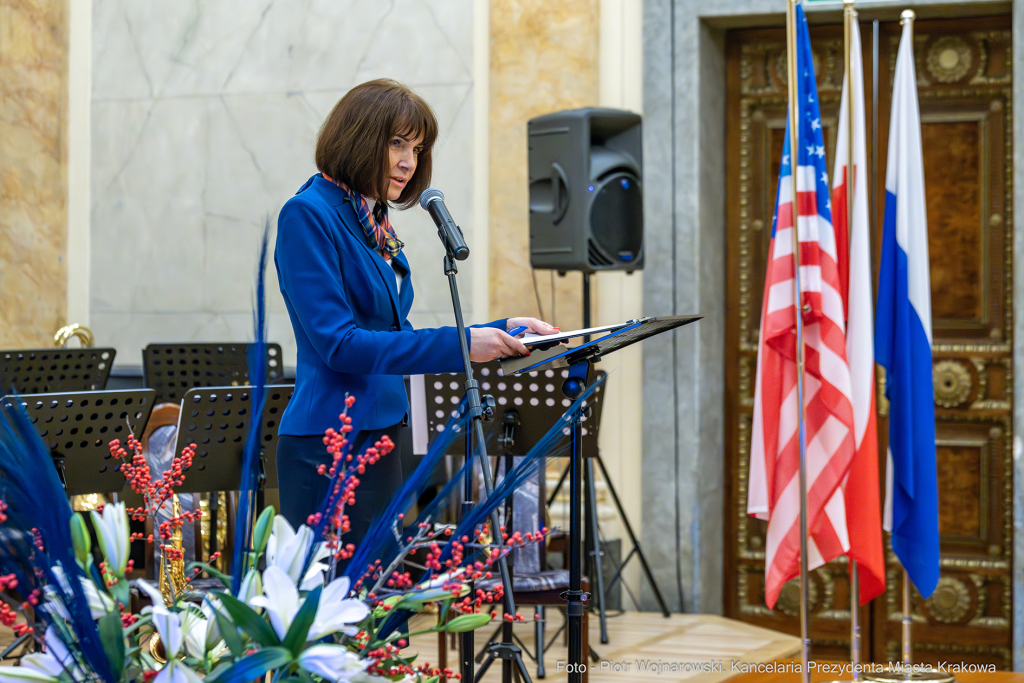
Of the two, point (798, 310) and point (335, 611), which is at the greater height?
point (798, 310)

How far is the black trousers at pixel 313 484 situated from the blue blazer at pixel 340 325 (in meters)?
0.03

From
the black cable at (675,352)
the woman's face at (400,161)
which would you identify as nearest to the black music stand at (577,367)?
the woman's face at (400,161)

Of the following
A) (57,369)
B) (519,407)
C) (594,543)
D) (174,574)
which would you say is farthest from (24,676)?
(594,543)

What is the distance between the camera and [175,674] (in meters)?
0.81

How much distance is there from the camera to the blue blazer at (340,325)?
1964 millimetres

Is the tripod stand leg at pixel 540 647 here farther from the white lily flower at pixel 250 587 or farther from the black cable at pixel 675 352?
the white lily flower at pixel 250 587

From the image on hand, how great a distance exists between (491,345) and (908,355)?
1.94 metres

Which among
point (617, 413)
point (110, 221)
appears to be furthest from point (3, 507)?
point (110, 221)

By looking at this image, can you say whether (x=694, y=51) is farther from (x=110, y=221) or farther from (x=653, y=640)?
(x=110, y=221)

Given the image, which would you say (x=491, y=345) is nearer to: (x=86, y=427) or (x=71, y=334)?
(x=86, y=427)

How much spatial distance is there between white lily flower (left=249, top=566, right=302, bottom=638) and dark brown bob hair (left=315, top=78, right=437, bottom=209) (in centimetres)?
137

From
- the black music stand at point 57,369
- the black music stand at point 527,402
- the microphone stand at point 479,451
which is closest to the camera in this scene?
the microphone stand at point 479,451

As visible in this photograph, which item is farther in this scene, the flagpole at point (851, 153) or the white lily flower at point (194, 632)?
the flagpole at point (851, 153)

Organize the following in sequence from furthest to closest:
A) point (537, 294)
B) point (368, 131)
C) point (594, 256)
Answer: point (537, 294) < point (594, 256) < point (368, 131)
